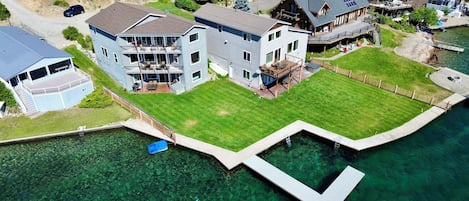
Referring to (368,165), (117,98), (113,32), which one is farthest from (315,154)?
(113,32)

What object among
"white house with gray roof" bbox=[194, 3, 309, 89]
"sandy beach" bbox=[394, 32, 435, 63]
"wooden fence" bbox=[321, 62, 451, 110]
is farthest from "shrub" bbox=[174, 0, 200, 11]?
"sandy beach" bbox=[394, 32, 435, 63]

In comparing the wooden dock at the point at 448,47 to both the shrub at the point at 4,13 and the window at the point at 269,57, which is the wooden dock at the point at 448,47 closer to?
the window at the point at 269,57

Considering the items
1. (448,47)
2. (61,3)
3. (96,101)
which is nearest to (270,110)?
(96,101)

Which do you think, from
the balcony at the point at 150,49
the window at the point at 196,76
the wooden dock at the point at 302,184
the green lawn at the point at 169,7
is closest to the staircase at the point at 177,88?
the window at the point at 196,76

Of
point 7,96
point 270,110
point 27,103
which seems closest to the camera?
point 7,96

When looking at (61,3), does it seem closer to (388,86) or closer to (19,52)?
(19,52)

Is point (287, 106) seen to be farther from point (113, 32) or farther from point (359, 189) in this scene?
point (113, 32)
